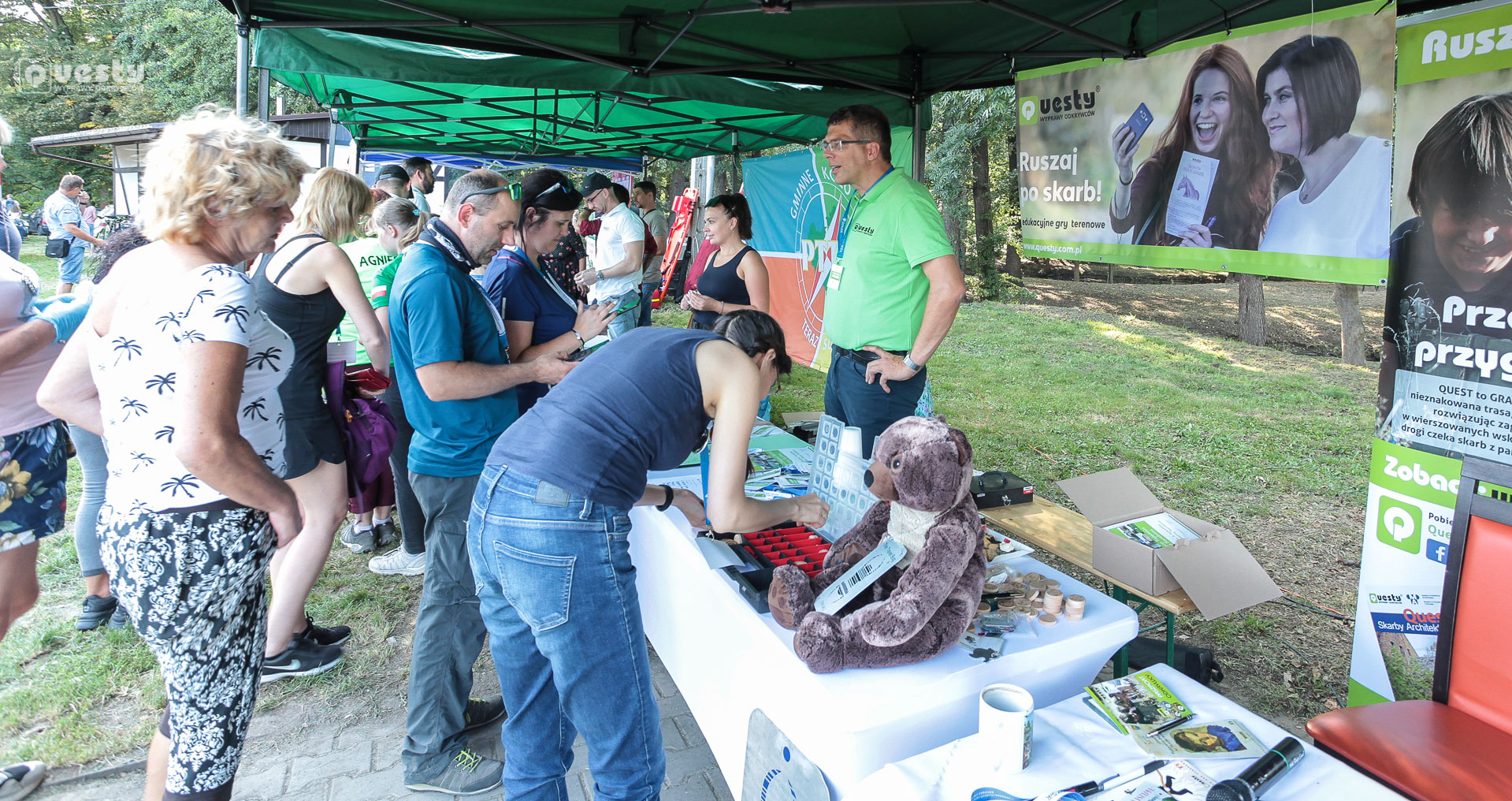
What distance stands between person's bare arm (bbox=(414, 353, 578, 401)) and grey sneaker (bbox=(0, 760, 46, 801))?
158 centimetres

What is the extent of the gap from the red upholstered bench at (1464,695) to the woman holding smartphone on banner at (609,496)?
1278mm

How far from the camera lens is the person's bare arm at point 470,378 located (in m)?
2.04

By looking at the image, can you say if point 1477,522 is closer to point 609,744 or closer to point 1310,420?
point 609,744

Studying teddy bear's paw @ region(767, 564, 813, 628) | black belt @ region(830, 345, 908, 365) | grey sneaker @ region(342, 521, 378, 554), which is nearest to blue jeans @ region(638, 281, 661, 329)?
grey sneaker @ region(342, 521, 378, 554)

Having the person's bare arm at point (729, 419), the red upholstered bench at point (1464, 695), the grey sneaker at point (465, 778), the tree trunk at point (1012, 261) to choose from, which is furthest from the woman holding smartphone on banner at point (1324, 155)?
the tree trunk at point (1012, 261)

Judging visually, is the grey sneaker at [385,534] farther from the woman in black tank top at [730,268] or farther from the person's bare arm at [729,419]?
the person's bare arm at [729,419]

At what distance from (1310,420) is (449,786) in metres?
7.45

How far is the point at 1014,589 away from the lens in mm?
1688

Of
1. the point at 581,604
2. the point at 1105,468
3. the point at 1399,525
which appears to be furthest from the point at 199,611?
the point at 1105,468

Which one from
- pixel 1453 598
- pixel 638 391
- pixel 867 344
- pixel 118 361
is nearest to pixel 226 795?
pixel 118 361

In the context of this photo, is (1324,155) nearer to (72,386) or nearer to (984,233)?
(72,386)

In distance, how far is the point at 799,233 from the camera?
6129mm

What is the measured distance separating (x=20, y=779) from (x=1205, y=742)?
3.00 metres

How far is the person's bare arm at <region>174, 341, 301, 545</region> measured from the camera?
135cm
